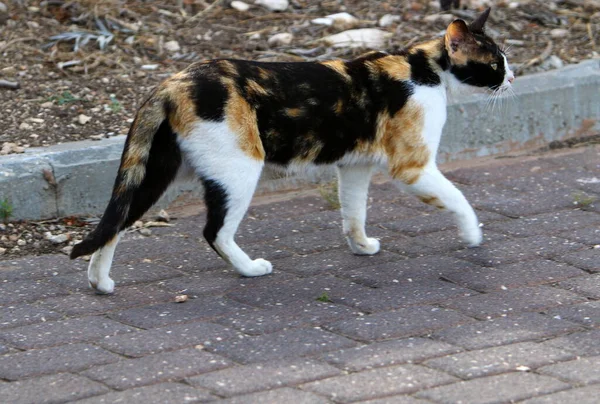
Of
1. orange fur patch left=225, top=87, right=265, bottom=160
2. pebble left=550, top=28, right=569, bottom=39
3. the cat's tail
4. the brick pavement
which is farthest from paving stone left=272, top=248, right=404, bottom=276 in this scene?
pebble left=550, top=28, right=569, bottom=39

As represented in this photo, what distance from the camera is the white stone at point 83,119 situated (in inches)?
229

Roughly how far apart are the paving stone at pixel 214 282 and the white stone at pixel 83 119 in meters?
1.65

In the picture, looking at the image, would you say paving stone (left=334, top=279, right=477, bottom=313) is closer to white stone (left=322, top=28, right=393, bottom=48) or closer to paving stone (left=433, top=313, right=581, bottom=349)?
paving stone (left=433, top=313, right=581, bottom=349)

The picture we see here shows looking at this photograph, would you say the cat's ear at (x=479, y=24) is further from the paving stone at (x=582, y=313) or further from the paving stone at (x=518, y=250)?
the paving stone at (x=582, y=313)

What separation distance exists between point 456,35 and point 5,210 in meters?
2.42

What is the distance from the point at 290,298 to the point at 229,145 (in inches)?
27.3

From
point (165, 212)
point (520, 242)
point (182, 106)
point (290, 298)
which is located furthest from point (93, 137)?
point (520, 242)

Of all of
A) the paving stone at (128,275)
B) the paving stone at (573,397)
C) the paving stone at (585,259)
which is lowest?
the paving stone at (128,275)

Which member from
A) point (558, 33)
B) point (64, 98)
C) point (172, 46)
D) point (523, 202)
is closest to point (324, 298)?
point (523, 202)

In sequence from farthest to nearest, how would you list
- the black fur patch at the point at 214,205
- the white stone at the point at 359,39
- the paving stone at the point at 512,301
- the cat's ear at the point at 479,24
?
1. the white stone at the point at 359,39
2. the cat's ear at the point at 479,24
3. the black fur patch at the point at 214,205
4. the paving stone at the point at 512,301

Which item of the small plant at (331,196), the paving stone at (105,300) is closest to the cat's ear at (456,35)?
the small plant at (331,196)

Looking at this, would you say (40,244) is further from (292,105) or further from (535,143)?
(535,143)

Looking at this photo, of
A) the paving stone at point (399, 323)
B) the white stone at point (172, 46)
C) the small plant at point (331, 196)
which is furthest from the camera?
the white stone at point (172, 46)

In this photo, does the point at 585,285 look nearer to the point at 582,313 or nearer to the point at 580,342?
the point at 582,313
